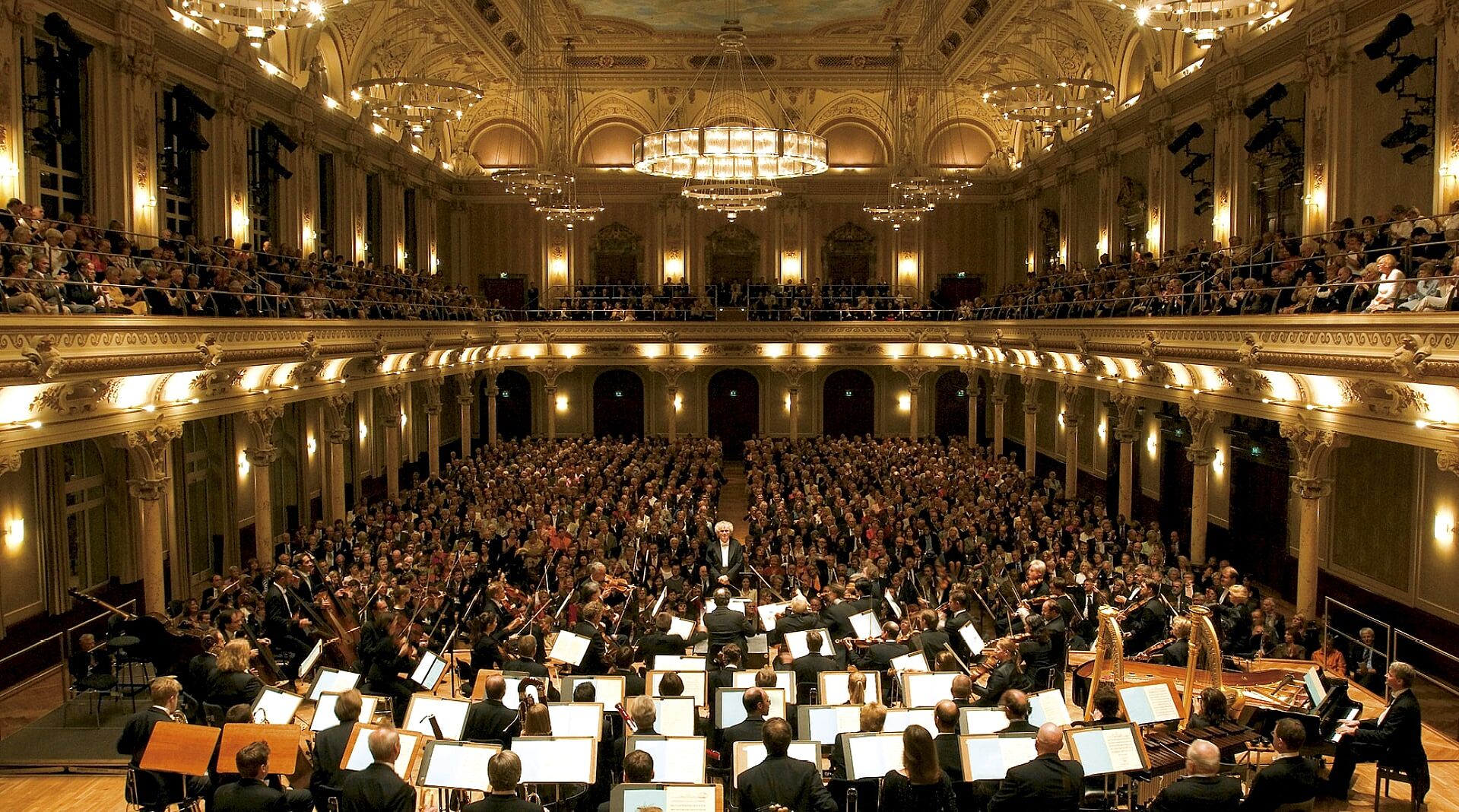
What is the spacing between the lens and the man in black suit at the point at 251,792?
671 centimetres

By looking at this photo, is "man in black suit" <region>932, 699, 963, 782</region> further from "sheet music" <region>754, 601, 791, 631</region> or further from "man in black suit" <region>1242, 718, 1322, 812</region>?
"sheet music" <region>754, 601, 791, 631</region>

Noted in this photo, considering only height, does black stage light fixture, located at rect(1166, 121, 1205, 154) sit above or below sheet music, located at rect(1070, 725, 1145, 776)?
above

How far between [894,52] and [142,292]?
24.3 m

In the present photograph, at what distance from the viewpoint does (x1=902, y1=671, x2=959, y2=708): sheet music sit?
9172mm

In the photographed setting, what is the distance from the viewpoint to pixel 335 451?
22.7m

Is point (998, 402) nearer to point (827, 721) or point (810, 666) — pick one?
point (810, 666)

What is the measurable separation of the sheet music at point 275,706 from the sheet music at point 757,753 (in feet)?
12.2

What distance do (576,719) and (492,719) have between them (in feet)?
2.57

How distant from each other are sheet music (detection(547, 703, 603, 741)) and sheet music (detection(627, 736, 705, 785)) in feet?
1.77

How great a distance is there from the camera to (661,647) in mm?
11039

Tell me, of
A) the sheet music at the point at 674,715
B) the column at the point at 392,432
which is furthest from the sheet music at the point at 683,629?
the column at the point at 392,432

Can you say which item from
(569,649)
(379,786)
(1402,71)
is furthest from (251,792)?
(1402,71)

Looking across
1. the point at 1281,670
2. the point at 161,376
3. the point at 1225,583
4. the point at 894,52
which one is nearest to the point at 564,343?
the point at 894,52

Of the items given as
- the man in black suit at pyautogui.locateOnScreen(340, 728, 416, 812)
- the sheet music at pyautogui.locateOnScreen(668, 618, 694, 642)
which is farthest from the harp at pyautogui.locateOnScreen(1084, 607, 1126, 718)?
the man in black suit at pyautogui.locateOnScreen(340, 728, 416, 812)
